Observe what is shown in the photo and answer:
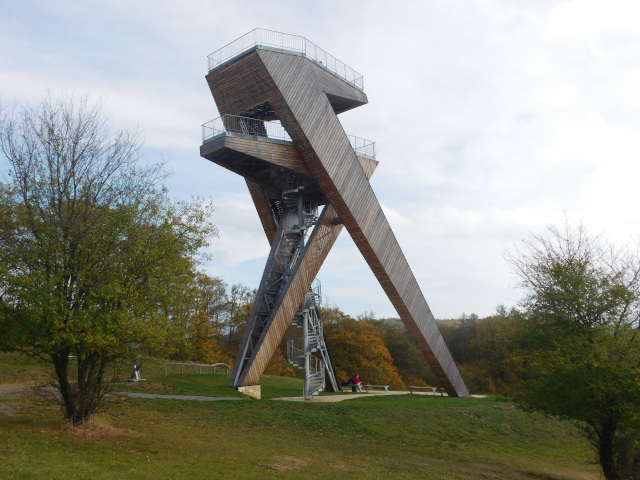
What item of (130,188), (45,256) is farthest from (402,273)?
(45,256)

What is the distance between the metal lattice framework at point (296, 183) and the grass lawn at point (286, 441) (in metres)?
3.13

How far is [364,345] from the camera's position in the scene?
39.5m

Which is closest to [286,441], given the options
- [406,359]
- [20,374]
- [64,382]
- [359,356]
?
[64,382]

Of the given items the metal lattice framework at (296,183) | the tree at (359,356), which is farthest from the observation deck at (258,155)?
the tree at (359,356)

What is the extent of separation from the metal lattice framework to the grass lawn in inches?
123

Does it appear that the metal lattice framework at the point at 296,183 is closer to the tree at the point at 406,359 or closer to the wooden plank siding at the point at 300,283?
the wooden plank siding at the point at 300,283

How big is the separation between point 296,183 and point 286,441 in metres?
11.9

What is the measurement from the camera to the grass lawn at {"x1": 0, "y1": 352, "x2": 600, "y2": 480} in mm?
8703

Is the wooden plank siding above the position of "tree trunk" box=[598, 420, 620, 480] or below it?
above

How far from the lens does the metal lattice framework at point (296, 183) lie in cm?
1878

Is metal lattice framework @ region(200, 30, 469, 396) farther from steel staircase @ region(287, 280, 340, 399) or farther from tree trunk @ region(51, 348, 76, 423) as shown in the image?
tree trunk @ region(51, 348, 76, 423)

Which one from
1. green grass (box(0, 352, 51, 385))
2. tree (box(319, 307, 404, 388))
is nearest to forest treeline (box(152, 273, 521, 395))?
tree (box(319, 307, 404, 388))

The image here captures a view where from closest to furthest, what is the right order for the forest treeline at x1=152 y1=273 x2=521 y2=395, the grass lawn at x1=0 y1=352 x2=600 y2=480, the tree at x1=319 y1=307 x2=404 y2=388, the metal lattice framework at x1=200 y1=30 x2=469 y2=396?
the grass lawn at x1=0 y1=352 x2=600 y2=480 → the metal lattice framework at x1=200 y1=30 x2=469 y2=396 → the forest treeline at x1=152 y1=273 x2=521 y2=395 → the tree at x1=319 y1=307 x2=404 y2=388

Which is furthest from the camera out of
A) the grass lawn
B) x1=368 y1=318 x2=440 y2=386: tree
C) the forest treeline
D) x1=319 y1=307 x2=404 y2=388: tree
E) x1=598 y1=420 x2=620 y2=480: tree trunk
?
x1=368 y1=318 x2=440 y2=386: tree
